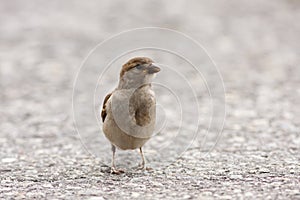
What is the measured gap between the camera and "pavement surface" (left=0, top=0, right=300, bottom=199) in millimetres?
4891

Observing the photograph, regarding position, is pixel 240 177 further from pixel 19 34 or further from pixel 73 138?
pixel 19 34

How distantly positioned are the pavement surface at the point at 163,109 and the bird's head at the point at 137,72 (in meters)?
0.84

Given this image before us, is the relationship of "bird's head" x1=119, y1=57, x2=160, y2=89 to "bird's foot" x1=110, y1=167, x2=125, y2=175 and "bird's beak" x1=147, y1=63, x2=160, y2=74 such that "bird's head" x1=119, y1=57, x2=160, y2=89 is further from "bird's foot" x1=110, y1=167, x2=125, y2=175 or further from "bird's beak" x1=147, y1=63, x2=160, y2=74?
"bird's foot" x1=110, y1=167, x2=125, y2=175

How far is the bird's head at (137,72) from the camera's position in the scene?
15.8 feet

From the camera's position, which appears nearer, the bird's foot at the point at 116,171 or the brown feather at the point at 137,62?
the brown feather at the point at 137,62

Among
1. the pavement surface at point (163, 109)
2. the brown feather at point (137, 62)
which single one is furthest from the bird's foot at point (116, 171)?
the brown feather at point (137, 62)

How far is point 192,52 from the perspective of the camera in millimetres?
10906

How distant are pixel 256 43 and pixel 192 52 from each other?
4.53ft

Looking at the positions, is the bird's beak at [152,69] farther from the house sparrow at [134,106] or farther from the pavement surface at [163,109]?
A: the pavement surface at [163,109]

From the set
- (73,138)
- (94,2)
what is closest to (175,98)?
(73,138)

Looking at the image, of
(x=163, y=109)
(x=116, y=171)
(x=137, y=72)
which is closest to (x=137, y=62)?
(x=137, y=72)

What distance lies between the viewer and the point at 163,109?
5.44 m

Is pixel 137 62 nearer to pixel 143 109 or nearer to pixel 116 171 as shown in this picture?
pixel 143 109

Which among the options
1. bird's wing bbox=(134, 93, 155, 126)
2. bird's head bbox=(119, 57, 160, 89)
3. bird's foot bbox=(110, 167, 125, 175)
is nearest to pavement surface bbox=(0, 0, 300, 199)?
bird's foot bbox=(110, 167, 125, 175)
